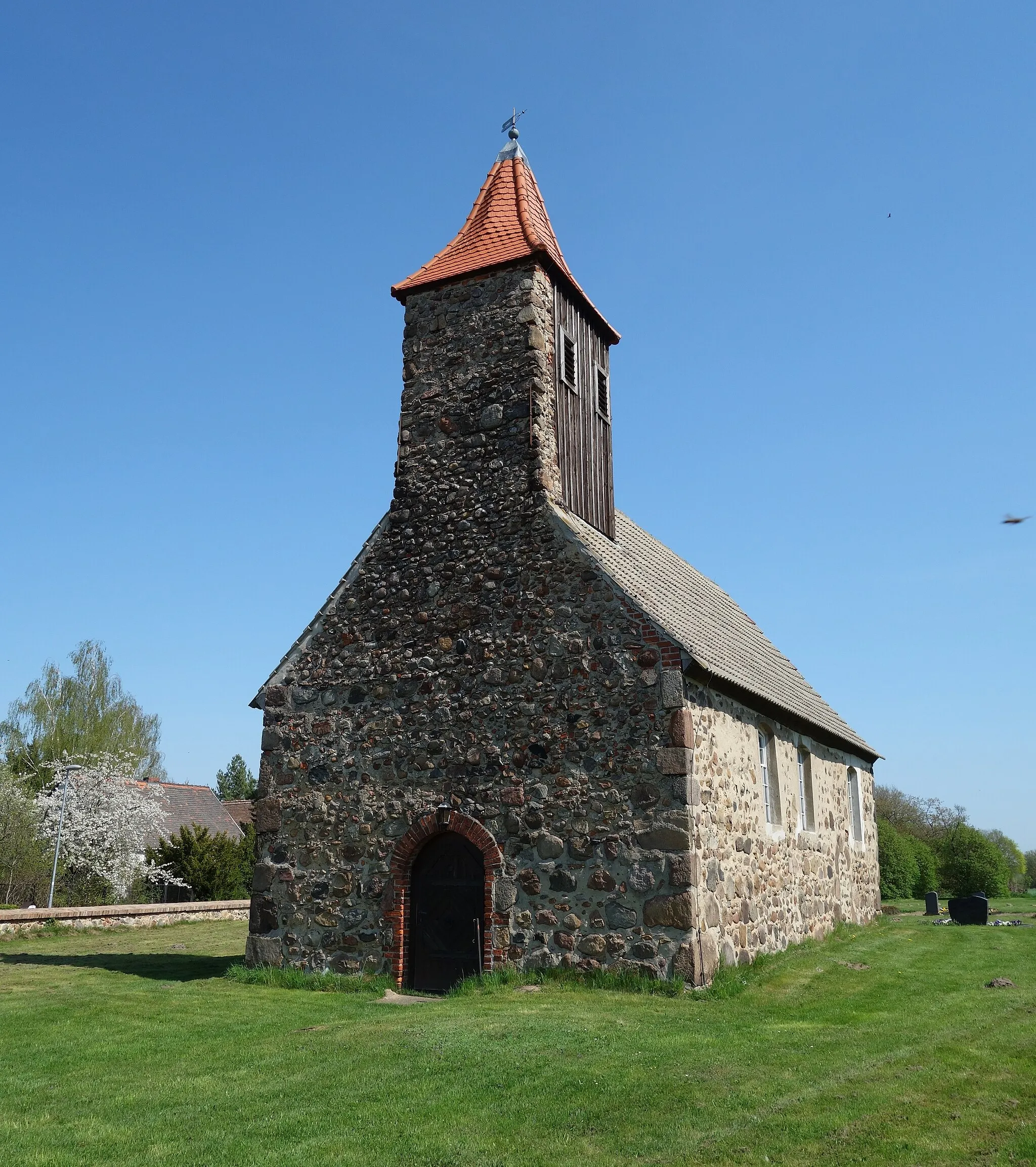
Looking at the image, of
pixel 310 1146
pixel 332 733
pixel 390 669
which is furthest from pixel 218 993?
pixel 310 1146

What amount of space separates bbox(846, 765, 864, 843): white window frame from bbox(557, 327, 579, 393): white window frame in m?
10.7

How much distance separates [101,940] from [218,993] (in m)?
10.9

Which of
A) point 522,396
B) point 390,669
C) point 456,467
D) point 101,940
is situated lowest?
point 101,940

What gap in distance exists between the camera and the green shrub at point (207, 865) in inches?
1219

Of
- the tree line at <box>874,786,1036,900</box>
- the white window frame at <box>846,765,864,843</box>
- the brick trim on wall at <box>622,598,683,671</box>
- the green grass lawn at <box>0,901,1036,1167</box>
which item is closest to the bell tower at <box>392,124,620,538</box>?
the brick trim on wall at <box>622,598,683,671</box>

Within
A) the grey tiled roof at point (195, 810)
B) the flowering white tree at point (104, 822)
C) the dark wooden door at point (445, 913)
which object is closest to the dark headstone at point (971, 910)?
the dark wooden door at point (445, 913)

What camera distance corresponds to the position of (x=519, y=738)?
12711mm

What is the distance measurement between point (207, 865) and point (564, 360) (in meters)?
22.8

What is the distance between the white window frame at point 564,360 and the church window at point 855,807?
1100 centimetres

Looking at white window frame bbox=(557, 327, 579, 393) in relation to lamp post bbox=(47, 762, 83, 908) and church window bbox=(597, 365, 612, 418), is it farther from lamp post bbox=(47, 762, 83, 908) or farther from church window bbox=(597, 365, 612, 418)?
lamp post bbox=(47, 762, 83, 908)

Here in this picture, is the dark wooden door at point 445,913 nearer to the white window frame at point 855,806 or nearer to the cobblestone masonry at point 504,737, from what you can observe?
the cobblestone masonry at point 504,737

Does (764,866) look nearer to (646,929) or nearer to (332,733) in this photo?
(646,929)

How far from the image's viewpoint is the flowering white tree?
35.4 metres

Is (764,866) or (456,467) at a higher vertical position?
(456,467)
